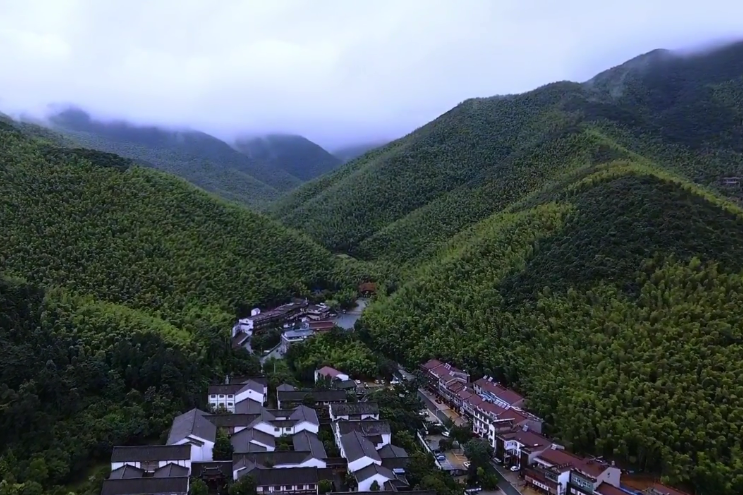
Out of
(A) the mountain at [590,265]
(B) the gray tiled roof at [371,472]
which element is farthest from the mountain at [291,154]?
(B) the gray tiled roof at [371,472]

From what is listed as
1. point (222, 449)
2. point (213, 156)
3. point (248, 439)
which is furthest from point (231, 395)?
point (213, 156)

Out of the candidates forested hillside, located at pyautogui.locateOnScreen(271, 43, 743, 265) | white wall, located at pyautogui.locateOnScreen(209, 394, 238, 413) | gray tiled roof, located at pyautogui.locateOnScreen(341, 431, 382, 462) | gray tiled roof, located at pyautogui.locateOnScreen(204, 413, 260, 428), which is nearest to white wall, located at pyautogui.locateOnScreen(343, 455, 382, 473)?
gray tiled roof, located at pyautogui.locateOnScreen(341, 431, 382, 462)

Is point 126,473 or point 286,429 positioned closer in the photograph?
point 126,473

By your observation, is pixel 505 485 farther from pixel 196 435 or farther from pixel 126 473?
pixel 126 473

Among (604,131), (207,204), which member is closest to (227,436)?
(207,204)

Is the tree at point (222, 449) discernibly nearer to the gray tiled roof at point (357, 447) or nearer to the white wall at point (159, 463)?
the white wall at point (159, 463)

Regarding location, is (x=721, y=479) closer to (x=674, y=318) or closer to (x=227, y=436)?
(x=674, y=318)
